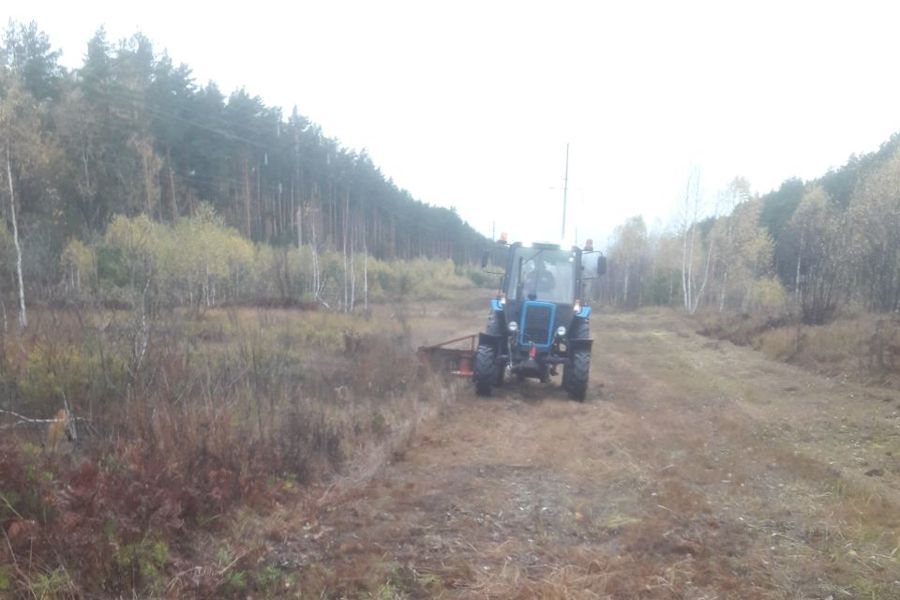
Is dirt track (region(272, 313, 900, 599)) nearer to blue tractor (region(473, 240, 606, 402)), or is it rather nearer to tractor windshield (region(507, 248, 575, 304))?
blue tractor (region(473, 240, 606, 402))

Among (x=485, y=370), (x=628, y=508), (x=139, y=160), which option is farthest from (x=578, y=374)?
(x=139, y=160)

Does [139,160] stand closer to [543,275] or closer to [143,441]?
[543,275]

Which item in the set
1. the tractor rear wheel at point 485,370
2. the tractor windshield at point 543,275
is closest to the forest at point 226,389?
the tractor rear wheel at point 485,370

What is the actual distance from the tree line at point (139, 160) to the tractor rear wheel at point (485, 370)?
6.45m

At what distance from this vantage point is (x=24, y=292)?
33.3 feet

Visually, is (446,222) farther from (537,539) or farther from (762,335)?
(537,539)

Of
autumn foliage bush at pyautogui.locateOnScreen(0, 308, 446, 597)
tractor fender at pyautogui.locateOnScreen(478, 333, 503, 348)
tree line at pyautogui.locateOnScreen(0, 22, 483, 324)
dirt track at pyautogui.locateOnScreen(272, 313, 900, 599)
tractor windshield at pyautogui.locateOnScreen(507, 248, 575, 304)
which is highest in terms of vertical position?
tree line at pyautogui.locateOnScreen(0, 22, 483, 324)

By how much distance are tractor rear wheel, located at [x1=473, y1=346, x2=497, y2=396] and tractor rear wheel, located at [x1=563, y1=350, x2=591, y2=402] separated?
4.27 feet

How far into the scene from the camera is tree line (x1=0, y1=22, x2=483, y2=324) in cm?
1673

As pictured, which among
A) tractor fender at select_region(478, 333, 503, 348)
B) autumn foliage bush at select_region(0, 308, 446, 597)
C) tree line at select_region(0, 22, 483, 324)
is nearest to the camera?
autumn foliage bush at select_region(0, 308, 446, 597)

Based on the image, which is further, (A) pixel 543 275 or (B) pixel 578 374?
(A) pixel 543 275

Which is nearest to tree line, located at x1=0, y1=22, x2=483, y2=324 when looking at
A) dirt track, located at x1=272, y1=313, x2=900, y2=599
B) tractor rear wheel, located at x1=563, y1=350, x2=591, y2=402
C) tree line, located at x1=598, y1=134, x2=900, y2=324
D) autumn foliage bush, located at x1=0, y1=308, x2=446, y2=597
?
autumn foliage bush, located at x1=0, y1=308, x2=446, y2=597

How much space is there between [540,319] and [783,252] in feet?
118

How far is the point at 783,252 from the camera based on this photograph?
4034 centimetres
